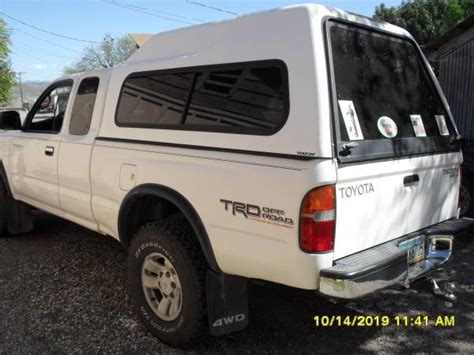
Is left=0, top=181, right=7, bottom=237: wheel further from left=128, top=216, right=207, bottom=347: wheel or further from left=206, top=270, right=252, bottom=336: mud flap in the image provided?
left=206, top=270, right=252, bottom=336: mud flap

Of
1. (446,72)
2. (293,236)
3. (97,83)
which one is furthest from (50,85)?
(446,72)

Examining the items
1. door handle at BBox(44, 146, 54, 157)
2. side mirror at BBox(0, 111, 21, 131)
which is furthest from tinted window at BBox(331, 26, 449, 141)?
side mirror at BBox(0, 111, 21, 131)

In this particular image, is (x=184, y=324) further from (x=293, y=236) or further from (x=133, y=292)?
(x=293, y=236)

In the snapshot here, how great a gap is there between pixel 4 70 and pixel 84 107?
36.7 ft

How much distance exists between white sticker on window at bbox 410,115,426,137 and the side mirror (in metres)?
4.01

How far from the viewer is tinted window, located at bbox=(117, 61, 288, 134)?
270 centimetres

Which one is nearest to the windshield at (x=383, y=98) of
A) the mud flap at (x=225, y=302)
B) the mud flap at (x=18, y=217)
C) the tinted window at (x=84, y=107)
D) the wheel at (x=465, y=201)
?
the mud flap at (x=225, y=302)

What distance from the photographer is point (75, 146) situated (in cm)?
416

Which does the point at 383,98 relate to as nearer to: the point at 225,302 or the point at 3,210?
the point at 225,302

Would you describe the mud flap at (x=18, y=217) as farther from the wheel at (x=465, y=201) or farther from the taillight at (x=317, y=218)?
the wheel at (x=465, y=201)

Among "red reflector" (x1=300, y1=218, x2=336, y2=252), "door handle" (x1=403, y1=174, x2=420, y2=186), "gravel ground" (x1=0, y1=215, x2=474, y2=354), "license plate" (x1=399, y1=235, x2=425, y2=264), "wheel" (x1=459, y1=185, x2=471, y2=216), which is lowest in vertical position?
"gravel ground" (x1=0, y1=215, x2=474, y2=354)

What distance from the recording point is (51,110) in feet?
15.9

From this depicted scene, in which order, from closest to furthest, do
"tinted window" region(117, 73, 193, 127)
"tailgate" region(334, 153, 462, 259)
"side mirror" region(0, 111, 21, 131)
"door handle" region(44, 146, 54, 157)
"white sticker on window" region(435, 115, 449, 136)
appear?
"tailgate" region(334, 153, 462, 259), "tinted window" region(117, 73, 193, 127), "white sticker on window" region(435, 115, 449, 136), "door handle" region(44, 146, 54, 157), "side mirror" region(0, 111, 21, 131)

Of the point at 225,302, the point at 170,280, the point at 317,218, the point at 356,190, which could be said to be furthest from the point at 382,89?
the point at 170,280
